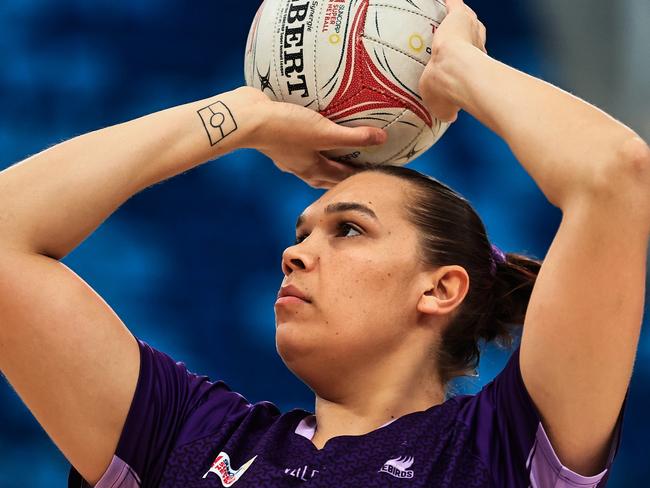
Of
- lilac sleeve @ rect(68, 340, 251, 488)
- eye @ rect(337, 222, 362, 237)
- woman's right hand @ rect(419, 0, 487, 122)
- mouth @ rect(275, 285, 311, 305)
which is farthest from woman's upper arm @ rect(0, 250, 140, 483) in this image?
woman's right hand @ rect(419, 0, 487, 122)

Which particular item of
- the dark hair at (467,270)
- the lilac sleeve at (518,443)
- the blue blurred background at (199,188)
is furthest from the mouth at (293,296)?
the blue blurred background at (199,188)

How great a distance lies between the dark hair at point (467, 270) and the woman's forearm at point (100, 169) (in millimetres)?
337

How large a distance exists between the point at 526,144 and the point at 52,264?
35.7 inches

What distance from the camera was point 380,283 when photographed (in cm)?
214

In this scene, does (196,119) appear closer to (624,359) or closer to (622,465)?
(624,359)

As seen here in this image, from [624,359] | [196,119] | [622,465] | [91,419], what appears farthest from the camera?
[622,465]

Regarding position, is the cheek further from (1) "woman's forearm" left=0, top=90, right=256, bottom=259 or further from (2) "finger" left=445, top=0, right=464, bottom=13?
(2) "finger" left=445, top=0, right=464, bottom=13

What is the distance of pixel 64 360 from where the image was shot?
6.64 feet

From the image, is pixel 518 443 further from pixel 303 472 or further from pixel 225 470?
pixel 225 470

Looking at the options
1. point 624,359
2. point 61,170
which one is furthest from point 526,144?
point 61,170

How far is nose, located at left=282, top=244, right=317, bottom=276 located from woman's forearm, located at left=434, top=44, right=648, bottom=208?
16.2 inches

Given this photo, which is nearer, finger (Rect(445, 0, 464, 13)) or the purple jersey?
the purple jersey

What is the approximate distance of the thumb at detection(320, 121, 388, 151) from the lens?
7.21 feet

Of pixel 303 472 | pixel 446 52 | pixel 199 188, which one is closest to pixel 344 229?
pixel 446 52
